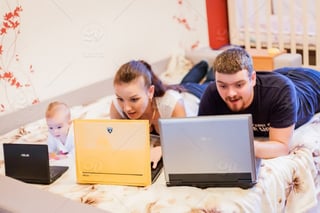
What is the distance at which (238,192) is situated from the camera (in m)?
1.39

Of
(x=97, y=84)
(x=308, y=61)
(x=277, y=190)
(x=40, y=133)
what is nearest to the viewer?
(x=277, y=190)

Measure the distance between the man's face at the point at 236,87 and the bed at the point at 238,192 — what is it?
226mm

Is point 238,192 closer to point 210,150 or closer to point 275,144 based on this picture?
point 210,150

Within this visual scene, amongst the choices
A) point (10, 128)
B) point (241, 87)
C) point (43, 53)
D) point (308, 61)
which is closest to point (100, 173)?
point (241, 87)

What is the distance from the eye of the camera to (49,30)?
89.7 inches

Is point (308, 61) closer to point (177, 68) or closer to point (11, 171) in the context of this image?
point (177, 68)

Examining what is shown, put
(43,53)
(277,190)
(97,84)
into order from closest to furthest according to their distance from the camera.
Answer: (277,190) → (43,53) → (97,84)

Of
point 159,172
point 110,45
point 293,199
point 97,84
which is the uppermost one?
point 110,45

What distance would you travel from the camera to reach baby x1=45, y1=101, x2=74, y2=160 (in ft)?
5.67

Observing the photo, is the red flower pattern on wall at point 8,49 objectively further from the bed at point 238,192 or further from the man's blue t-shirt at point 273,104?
the man's blue t-shirt at point 273,104

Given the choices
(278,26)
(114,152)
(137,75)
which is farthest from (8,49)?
(278,26)

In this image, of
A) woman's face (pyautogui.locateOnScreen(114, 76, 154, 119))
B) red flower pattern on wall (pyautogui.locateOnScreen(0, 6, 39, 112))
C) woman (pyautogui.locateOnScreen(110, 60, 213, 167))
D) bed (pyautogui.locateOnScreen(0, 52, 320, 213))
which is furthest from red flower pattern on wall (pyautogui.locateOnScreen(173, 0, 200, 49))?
bed (pyautogui.locateOnScreen(0, 52, 320, 213))

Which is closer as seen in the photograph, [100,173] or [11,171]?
[100,173]

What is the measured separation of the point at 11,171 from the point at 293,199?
982mm
